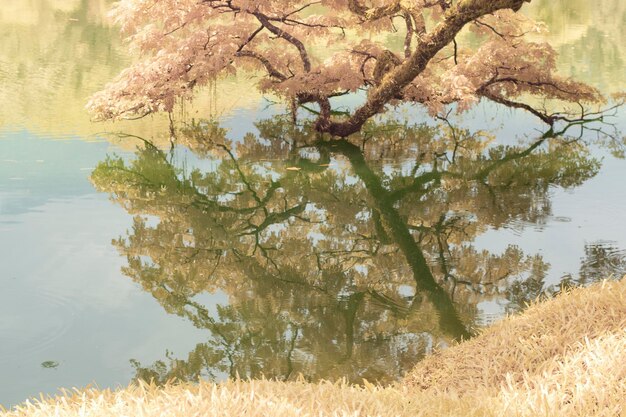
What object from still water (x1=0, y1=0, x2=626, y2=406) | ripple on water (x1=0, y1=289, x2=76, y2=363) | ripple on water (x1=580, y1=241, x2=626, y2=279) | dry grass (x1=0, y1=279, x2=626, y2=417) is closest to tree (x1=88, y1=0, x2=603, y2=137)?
still water (x1=0, y1=0, x2=626, y2=406)

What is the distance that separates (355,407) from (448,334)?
11.8 ft

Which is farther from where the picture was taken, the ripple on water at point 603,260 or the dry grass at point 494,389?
the ripple on water at point 603,260

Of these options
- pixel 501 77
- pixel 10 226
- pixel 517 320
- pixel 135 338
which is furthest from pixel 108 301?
pixel 501 77

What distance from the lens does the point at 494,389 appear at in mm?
3473

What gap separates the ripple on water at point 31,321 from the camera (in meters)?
5.63

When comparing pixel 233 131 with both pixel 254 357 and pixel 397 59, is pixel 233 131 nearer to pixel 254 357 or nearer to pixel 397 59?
pixel 397 59

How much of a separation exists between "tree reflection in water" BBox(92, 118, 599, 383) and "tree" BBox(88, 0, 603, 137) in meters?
0.86

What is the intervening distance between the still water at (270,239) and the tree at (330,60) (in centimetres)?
77

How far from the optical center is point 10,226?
8.16 meters

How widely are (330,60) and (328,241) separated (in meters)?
5.14

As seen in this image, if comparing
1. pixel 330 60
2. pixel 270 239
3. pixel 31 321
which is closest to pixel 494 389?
pixel 31 321

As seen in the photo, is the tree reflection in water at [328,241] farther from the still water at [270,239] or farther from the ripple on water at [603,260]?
the ripple on water at [603,260]

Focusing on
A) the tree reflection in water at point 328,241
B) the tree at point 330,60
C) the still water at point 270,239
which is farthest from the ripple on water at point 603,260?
the tree at point 330,60

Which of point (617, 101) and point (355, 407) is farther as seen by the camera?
point (617, 101)
